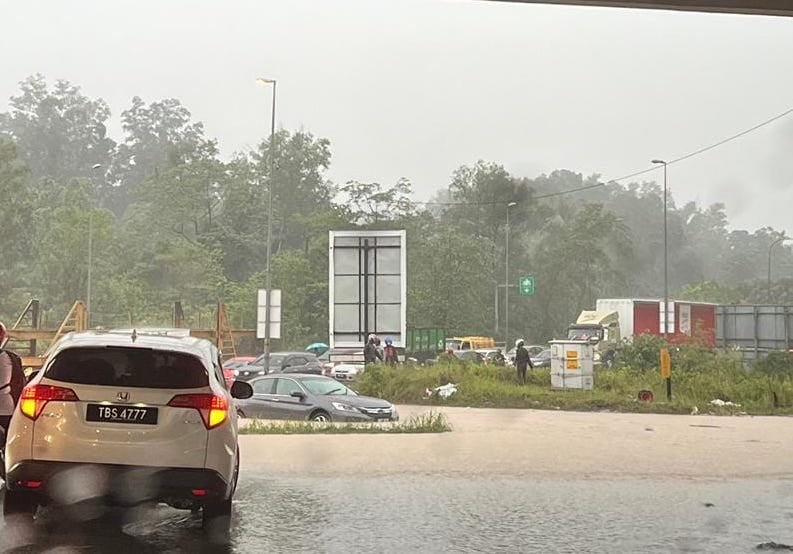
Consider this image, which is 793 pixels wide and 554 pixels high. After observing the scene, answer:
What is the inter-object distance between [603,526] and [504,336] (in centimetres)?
1100

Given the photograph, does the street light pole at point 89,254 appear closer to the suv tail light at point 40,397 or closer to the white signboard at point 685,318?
the suv tail light at point 40,397

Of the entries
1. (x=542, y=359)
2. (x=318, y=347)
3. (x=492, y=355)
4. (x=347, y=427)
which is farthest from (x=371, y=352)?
(x=542, y=359)

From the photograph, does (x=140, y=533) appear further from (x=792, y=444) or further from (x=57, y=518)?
(x=792, y=444)

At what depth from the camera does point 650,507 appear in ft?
29.2

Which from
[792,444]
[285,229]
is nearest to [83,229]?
[285,229]

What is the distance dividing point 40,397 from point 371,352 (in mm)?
10179

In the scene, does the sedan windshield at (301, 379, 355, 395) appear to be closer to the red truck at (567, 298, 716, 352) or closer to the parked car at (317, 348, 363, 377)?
the parked car at (317, 348, 363, 377)

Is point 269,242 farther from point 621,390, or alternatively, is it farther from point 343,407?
point 621,390

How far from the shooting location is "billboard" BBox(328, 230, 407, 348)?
15922mm

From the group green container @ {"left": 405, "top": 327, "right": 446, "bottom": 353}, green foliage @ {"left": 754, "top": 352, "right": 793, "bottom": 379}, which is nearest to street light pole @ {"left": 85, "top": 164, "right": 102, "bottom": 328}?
green container @ {"left": 405, "top": 327, "right": 446, "bottom": 353}

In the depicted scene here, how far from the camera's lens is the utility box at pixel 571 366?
19.5 meters

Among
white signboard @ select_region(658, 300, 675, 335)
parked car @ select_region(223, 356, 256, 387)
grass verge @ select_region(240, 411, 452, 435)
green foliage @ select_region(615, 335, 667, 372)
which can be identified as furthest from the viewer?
white signboard @ select_region(658, 300, 675, 335)

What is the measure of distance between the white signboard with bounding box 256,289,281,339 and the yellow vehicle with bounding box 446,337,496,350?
4.05 metres

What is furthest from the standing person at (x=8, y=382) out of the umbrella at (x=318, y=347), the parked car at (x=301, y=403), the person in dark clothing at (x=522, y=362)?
the person in dark clothing at (x=522, y=362)
